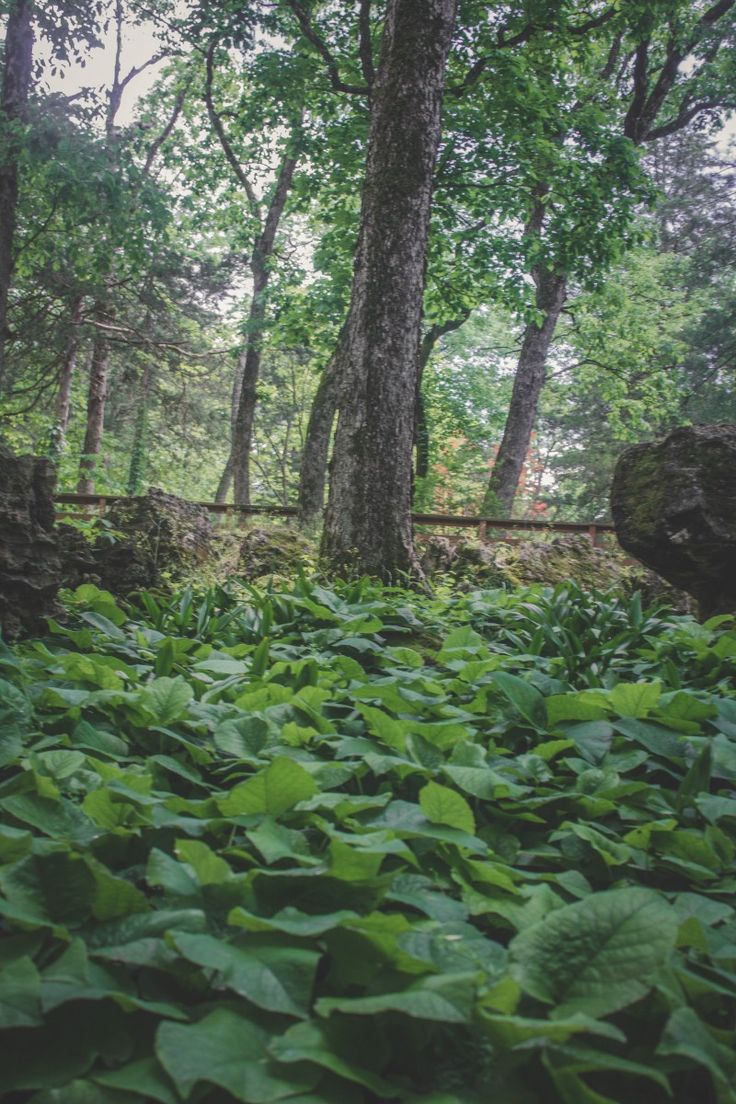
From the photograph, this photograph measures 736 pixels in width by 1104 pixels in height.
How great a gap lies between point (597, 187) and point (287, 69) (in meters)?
5.40

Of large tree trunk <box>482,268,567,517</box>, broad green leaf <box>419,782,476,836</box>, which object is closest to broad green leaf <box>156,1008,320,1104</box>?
broad green leaf <box>419,782,476,836</box>

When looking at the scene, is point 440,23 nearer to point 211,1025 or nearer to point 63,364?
point 211,1025

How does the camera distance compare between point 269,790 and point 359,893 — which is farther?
point 269,790

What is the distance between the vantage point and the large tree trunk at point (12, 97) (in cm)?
1166

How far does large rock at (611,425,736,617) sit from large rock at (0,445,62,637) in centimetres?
349

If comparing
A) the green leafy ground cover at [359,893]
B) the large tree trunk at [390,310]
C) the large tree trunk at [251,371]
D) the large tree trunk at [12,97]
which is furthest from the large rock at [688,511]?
the large tree trunk at [251,371]

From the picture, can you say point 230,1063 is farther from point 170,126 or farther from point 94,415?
point 170,126

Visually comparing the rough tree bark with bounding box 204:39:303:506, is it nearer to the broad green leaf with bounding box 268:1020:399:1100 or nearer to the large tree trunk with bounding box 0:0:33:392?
the large tree trunk with bounding box 0:0:33:392

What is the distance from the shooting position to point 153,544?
523cm

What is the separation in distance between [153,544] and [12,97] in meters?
10.9

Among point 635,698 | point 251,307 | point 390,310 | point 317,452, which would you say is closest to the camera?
point 635,698

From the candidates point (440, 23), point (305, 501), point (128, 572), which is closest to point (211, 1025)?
point (128, 572)

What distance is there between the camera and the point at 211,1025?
3.24 ft

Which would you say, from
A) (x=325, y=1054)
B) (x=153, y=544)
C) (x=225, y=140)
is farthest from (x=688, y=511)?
(x=225, y=140)
